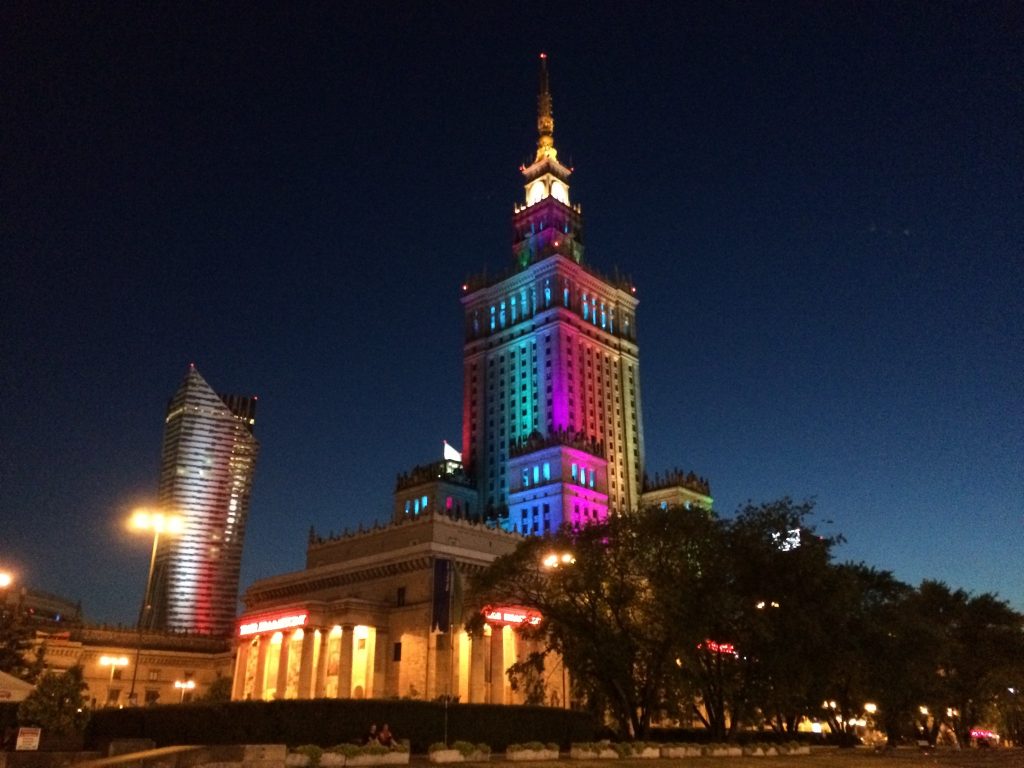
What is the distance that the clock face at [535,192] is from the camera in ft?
503

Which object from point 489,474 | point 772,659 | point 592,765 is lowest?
point 592,765

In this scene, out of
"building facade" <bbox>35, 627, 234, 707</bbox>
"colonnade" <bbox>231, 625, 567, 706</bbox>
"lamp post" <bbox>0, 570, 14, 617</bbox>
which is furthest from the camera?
"building facade" <bbox>35, 627, 234, 707</bbox>

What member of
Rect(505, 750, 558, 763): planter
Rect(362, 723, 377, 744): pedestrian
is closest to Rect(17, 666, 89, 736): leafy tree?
Rect(362, 723, 377, 744): pedestrian

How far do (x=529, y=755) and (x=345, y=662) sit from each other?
38693 millimetres

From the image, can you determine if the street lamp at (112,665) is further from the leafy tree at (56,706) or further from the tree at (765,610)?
the tree at (765,610)

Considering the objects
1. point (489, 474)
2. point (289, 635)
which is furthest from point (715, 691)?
point (489, 474)

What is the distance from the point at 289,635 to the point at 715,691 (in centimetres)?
4063

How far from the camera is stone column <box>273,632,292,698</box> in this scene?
72.4 metres

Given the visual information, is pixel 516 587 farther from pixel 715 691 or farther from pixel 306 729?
pixel 306 729

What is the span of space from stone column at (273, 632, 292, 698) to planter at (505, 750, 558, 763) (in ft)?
141

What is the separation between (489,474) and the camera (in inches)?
5162

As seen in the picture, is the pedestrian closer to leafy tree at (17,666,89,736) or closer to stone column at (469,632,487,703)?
leafy tree at (17,666,89,736)

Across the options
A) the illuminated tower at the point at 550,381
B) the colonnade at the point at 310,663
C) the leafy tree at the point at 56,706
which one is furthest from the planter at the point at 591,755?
the illuminated tower at the point at 550,381

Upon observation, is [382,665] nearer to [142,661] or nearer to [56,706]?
[56,706]
